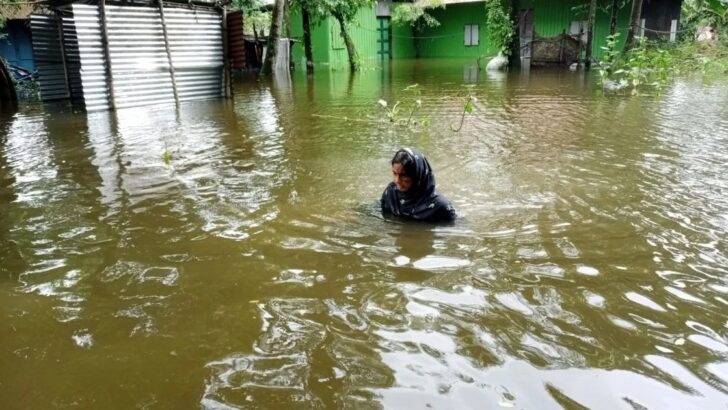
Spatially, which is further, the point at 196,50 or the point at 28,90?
the point at 28,90

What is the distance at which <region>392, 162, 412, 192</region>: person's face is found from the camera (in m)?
4.71

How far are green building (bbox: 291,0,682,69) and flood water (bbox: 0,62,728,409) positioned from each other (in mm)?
19945

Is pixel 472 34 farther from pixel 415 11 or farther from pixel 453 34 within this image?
pixel 415 11

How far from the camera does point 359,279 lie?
384 cm

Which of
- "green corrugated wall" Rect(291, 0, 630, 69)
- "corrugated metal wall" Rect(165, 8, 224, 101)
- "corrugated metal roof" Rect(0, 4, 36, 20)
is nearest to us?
"corrugated metal wall" Rect(165, 8, 224, 101)

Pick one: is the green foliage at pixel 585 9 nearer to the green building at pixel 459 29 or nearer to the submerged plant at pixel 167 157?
the green building at pixel 459 29

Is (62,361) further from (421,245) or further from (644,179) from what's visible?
(644,179)

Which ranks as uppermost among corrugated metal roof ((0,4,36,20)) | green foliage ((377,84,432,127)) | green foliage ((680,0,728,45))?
corrugated metal roof ((0,4,36,20))

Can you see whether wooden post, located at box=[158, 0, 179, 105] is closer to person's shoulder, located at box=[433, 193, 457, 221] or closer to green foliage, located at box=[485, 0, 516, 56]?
person's shoulder, located at box=[433, 193, 457, 221]

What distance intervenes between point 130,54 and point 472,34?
26.0 metres

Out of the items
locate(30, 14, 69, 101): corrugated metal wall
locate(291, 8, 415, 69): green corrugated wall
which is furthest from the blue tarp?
locate(291, 8, 415, 69): green corrugated wall

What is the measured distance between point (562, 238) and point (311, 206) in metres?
2.40

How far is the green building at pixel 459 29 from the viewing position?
2750 cm

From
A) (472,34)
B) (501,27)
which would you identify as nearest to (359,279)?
(501,27)
